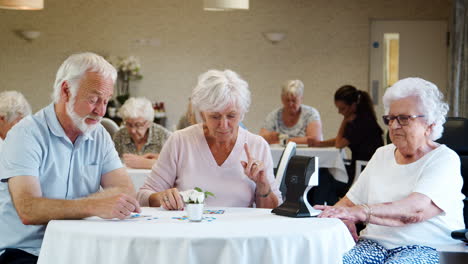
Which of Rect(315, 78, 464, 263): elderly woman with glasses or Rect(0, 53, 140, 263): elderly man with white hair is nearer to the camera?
Rect(0, 53, 140, 263): elderly man with white hair

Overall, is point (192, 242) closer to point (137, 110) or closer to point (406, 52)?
point (137, 110)

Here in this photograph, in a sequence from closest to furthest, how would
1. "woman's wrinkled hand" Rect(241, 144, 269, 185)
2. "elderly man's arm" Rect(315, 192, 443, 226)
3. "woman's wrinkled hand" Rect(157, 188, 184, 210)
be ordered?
1. "elderly man's arm" Rect(315, 192, 443, 226)
2. "woman's wrinkled hand" Rect(157, 188, 184, 210)
3. "woman's wrinkled hand" Rect(241, 144, 269, 185)

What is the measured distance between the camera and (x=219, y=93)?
130 inches

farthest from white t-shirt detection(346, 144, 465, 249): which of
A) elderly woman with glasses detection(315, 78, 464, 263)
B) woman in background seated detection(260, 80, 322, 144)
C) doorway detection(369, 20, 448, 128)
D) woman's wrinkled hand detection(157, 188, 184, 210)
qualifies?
doorway detection(369, 20, 448, 128)

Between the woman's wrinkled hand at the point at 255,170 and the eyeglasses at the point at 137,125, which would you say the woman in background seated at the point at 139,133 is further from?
the woman's wrinkled hand at the point at 255,170

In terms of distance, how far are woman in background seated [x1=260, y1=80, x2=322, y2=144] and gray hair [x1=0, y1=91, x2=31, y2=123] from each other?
288cm

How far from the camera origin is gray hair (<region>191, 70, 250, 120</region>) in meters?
3.30

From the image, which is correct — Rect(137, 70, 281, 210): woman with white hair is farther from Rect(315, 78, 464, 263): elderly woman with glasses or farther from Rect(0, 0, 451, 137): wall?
Rect(0, 0, 451, 137): wall

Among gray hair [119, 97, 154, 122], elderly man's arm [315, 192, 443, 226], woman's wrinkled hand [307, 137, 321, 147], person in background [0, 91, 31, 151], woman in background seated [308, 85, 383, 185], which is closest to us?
elderly man's arm [315, 192, 443, 226]

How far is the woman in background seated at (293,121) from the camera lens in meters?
7.41

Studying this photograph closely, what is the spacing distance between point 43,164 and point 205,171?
0.85 m

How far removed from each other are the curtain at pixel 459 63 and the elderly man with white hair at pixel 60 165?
5.94 metres

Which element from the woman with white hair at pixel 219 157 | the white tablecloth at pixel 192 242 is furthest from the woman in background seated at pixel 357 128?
the white tablecloth at pixel 192 242

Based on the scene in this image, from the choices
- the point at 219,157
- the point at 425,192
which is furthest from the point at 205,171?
the point at 425,192
